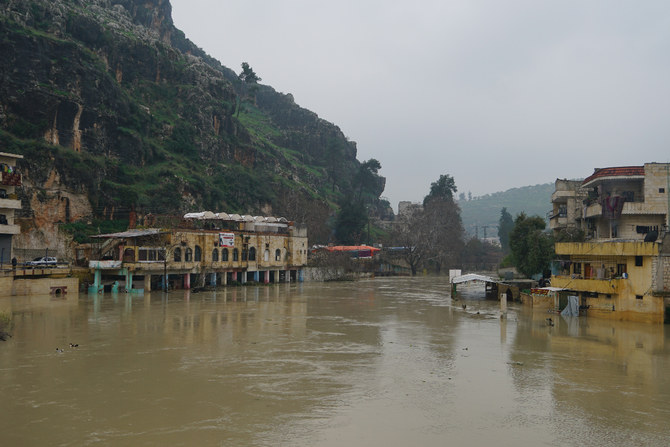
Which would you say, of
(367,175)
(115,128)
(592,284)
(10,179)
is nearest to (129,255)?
(10,179)

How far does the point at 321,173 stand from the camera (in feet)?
438

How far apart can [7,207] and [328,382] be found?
40433 millimetres

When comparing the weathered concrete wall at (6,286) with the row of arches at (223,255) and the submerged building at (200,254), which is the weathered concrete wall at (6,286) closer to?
the submerged building at (200,254)

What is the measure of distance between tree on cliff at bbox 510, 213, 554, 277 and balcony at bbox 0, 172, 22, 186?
1857 inches

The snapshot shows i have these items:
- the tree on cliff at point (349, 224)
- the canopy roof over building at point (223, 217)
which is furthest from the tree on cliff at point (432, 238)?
the canopy roof over building at point (223, 217)

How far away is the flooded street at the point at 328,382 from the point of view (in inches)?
514

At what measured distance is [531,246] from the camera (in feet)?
164

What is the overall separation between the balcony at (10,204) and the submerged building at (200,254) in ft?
24.5

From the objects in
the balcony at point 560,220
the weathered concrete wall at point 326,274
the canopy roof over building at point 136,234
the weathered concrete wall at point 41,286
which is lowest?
the weathered concrete wall at point 326,274

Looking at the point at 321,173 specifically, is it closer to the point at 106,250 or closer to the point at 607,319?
the point at 106,250

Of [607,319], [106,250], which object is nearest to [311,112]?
[106,250]

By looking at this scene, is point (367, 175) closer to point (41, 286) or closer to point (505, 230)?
point (505, 230)

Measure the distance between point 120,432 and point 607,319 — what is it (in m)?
30.5

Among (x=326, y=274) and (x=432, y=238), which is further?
(x=432, y=238)
